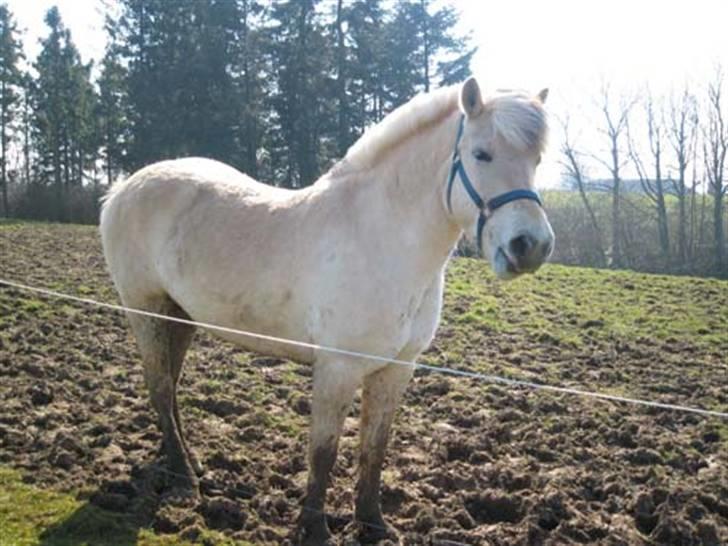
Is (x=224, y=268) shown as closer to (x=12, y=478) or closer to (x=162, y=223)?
(x=162, y=223)

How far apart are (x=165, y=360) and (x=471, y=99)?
259 centimetres

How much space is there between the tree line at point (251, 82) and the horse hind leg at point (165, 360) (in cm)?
2245

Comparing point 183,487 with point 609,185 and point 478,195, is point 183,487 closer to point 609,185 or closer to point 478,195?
point 478,195

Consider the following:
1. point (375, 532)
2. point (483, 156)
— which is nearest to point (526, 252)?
point (483, 156)

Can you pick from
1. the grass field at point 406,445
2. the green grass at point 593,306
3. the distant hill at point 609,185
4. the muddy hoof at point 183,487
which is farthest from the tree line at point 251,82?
the muddy hoof at point 183,487

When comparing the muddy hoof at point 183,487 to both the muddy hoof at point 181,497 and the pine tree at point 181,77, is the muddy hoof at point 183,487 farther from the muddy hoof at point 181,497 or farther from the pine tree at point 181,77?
the pine tree at point 181,77

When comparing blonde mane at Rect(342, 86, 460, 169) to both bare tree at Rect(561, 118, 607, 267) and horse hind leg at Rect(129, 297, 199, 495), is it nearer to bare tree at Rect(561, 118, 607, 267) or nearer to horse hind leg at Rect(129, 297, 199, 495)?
horse hind leg at Rect(129, 297, 199, 495)

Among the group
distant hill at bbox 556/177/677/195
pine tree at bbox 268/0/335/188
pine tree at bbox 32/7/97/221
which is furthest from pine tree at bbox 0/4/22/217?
distant hill at bbox 556/177/677/195

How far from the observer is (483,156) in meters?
2.86

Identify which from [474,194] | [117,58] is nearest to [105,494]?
[474,194]

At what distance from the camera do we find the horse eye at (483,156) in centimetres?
285

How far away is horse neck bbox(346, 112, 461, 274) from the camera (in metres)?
3.18

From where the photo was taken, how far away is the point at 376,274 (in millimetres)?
3150

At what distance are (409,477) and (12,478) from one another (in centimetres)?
232
